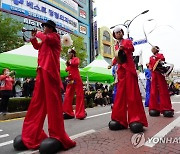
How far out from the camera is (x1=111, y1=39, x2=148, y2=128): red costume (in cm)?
527

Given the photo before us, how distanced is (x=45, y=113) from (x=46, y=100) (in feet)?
0.93

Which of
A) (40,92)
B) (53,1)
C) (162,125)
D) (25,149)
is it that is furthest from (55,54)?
(53,1)

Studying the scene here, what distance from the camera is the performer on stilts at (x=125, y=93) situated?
5269 mm

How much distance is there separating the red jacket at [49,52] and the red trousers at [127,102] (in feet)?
5.42

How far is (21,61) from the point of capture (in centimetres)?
1075

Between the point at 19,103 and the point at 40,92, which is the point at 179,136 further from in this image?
the point at 19,103

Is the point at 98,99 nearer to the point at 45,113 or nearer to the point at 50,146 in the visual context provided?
the point at 45,113

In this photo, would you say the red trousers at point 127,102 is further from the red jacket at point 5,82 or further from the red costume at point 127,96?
the red jacket at point 5,82

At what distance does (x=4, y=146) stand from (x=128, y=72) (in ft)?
8.80

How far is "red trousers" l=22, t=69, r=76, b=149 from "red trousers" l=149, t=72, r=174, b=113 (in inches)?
148

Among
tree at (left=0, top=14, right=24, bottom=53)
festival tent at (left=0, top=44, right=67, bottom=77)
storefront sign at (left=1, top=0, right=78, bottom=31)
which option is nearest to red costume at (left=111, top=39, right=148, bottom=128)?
festival tent at (left=0, top=44, right=67, bottom=77)

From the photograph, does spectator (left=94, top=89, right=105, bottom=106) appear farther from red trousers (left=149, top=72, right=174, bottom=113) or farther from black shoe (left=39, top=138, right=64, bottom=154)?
black shoe (left=39, top=138, right=64, bottom=154)

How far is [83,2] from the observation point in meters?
54.8

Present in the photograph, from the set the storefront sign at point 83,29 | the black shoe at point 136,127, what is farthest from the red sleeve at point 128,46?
the storefront sign at point 83,29
